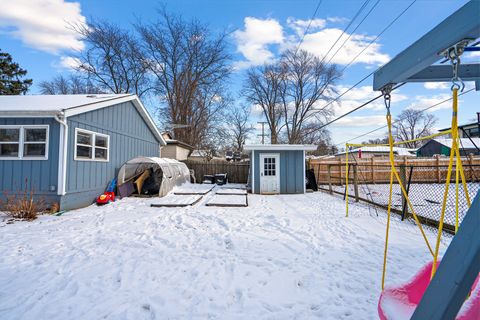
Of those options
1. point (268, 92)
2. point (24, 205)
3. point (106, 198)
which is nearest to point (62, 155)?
point (24, 205)

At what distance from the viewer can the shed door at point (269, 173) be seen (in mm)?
11531

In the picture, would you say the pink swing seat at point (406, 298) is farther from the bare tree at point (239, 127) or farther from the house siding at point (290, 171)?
the bare tree at point (239, 127)

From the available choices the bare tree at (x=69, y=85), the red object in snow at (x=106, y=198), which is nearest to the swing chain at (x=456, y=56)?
the red object in snow at (x=106, y=198)

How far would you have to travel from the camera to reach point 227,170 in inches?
662

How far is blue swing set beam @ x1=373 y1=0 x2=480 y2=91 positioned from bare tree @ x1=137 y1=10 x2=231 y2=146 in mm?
23119

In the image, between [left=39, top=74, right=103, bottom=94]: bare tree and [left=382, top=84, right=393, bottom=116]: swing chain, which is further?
[left=39, top=74, right=103, bottom=94]: bare tree

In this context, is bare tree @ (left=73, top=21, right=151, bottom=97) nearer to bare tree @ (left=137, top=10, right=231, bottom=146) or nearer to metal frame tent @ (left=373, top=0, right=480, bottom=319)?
bare tree @ (left=137, top=10, right=231, bottom=146)

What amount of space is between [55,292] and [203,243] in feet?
7.13

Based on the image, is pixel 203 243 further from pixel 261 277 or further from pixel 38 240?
pixel 38 240

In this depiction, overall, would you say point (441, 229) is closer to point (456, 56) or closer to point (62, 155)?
point (456, 56)

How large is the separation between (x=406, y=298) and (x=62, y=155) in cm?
834

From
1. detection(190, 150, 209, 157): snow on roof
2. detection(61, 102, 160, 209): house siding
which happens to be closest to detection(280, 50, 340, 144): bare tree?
detection(190, 150, 209, 157): snow on roof

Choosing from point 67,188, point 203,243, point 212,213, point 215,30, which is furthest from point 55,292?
point 215,30

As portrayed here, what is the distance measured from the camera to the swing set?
3.03ft
